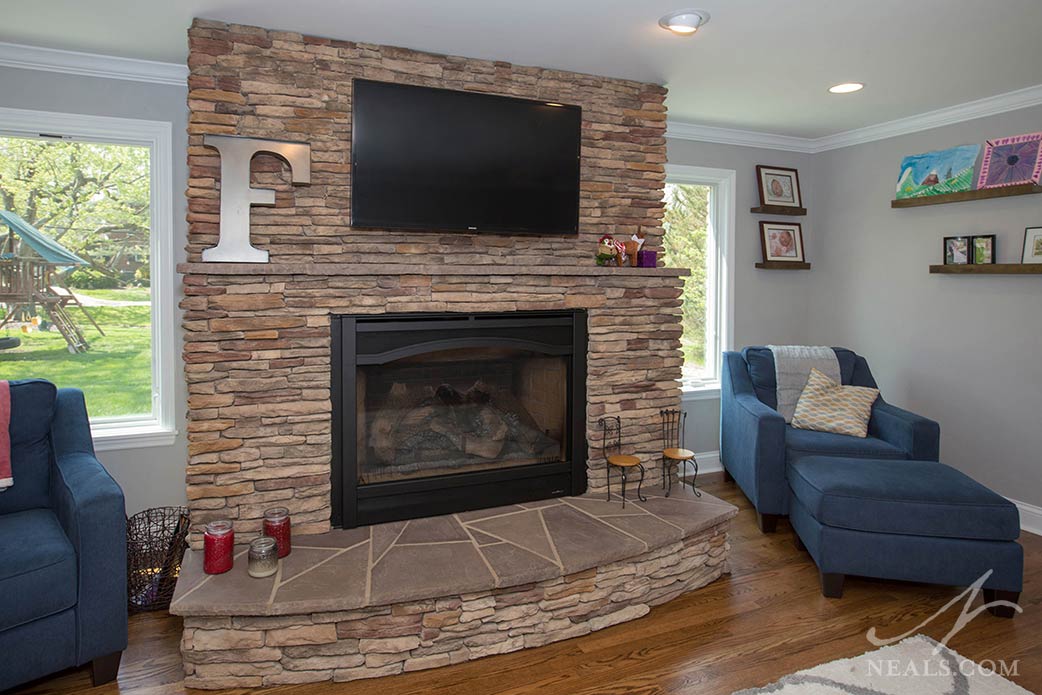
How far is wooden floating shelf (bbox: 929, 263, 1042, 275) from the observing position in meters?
3.49

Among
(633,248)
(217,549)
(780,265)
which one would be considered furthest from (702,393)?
(217,549)

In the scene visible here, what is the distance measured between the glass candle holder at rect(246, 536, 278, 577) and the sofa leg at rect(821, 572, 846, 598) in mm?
2292

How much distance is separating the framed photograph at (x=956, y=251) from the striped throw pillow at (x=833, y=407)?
2.99ft

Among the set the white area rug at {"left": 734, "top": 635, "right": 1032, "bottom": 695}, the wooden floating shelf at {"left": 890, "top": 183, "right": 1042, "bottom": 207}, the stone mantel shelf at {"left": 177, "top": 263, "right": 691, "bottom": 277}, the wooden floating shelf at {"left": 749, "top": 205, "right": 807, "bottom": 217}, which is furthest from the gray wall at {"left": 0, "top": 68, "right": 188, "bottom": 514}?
the wooden floating shelf at {"left": 890, "top": 183, "right": 1042, "bottom": 207}

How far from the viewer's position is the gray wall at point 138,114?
9.84ft

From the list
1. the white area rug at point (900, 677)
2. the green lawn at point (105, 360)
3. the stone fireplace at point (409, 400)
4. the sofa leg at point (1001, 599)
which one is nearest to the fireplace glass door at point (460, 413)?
the stone fireplace at point (409, 400)

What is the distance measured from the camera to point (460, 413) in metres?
3.18

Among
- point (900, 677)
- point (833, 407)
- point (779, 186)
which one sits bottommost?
point (900, 677)

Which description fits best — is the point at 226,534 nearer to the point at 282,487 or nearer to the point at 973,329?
the point at 282,487

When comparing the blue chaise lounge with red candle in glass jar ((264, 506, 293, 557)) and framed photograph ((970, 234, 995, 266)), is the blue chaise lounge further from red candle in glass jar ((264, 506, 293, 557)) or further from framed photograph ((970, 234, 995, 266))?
red candle in glass jar ((264, 506, 293, 557))

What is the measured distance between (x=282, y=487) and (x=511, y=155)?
1773mm

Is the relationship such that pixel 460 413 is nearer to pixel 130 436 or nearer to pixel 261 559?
pixel 261 559

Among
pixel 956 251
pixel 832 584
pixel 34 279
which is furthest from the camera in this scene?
pixel 956 251

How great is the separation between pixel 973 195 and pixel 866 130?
2.94 feet
